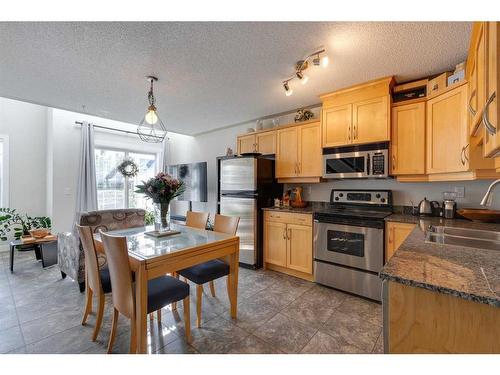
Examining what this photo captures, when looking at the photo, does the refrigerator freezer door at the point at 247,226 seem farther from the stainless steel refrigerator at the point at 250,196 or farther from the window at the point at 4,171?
the window at the point at 4,171

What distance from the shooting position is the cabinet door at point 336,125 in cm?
276

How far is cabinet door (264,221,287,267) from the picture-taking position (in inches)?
125

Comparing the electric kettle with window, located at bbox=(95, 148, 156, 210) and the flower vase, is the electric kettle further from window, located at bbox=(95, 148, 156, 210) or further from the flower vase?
window, located at bbox=(95, 148, 156, 210)

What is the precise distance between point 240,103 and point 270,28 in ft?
5.34

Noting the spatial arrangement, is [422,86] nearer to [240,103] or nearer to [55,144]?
[240,103]

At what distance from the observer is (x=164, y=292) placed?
1.62 metres

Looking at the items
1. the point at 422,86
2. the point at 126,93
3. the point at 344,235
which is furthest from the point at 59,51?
the point at 422,86

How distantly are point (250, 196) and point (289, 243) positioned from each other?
2.90 ft

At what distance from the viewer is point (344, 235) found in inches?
102

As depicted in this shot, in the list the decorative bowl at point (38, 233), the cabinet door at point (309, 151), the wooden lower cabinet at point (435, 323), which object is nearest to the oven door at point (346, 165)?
the cabinet door at point (309, 151)

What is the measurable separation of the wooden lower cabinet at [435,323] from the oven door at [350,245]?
165 cm

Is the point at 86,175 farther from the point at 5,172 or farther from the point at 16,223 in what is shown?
the point at 16,223

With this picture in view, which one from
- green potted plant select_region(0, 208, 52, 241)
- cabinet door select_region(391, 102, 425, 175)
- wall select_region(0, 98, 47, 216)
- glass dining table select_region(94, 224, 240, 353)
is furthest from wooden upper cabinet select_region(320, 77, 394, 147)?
wall select_region(0, 98, 47, 216)
